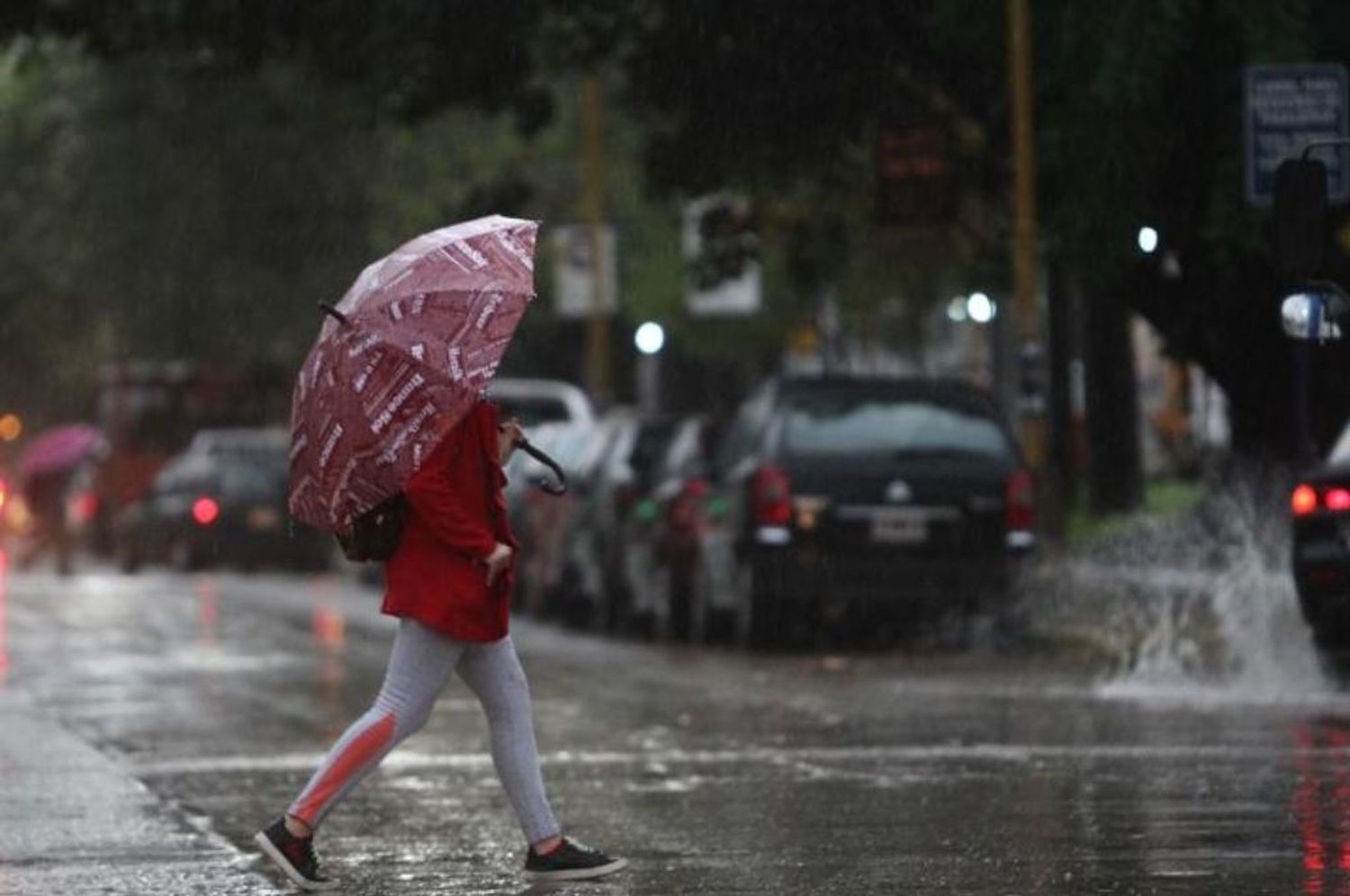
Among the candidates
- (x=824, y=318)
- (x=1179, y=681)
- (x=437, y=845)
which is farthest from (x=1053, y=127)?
(x=824, y=318)

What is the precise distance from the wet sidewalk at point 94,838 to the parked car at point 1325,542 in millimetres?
5888

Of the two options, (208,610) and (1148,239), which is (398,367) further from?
(208,610)

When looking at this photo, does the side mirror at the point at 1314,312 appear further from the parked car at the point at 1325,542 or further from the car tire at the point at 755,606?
the car tire at the point at 755,606

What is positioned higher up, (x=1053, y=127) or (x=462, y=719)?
(x=1053, y=127)

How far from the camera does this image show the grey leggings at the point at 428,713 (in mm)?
11164

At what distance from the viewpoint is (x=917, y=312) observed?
59250 millimetres

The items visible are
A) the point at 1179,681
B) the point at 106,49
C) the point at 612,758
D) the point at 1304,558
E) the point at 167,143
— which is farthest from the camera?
the point at 167,143

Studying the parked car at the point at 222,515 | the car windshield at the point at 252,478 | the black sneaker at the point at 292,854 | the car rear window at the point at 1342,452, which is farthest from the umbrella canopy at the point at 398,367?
the car windshield at the point at 252,478

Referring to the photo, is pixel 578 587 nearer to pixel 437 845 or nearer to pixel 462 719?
pixel 462 719

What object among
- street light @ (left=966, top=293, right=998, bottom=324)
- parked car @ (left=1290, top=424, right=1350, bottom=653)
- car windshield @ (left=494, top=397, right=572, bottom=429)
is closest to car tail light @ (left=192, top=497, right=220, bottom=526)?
car windshield @ (left=494, top=397, right=572, bottom=429)

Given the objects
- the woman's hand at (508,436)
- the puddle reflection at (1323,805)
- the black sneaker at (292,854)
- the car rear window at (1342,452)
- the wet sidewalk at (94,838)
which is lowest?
the puddle reflection at (1323,805)

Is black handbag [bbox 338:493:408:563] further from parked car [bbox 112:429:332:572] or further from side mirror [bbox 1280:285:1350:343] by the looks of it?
parked car [bbox 112:429:332:572]

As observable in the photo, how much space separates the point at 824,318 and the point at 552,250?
16.8 ft

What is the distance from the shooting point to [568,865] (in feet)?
37.0
